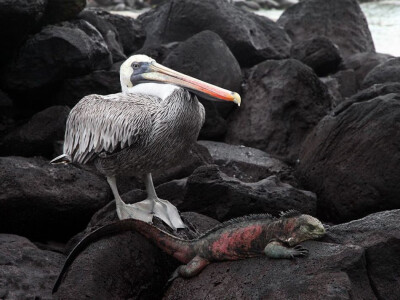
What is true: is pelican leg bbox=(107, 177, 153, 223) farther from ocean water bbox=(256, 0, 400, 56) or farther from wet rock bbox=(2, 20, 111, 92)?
ocean water bbox=(256, 0, 400, 56)

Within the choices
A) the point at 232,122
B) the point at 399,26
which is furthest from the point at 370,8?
the point at 232,122

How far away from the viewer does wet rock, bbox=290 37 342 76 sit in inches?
449

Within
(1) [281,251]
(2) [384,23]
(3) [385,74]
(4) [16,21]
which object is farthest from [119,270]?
(2) [384,23]

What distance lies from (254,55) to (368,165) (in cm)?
431

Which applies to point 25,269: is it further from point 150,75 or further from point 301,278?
point 301,278

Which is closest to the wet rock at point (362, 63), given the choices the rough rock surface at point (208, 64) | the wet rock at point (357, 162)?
the rough rock surface at point (208, 64)

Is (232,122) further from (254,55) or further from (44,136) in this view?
(44,136)

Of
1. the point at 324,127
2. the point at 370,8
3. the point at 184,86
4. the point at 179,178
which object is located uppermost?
the point at 184,86

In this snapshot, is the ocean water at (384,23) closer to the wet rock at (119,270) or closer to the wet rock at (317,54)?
the wet rock at (317,54)

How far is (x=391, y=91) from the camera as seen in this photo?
303 inches

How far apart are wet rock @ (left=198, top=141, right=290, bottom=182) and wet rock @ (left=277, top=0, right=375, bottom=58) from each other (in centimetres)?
482

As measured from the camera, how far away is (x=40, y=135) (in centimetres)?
823

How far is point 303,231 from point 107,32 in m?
6.46

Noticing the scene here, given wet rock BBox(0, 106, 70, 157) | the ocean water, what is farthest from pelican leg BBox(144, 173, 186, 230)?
the ocean water
